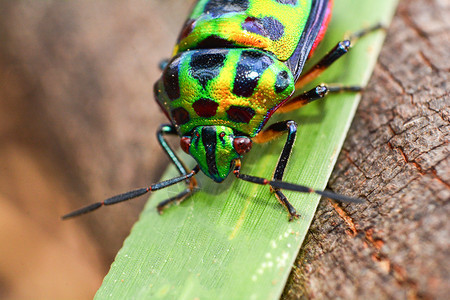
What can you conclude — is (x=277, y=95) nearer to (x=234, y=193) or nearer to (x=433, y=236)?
(x=234, y=193)

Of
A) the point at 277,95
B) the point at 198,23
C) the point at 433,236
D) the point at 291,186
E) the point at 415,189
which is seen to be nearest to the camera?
the point at 433,236

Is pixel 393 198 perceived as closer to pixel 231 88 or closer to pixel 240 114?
pixel 240 114

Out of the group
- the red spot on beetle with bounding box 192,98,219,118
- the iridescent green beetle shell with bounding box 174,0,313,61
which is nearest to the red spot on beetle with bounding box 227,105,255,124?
the red spot on beetle with bounding box 192,98,219,118

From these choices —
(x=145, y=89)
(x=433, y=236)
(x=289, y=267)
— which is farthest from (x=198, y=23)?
(x=433, y=236)

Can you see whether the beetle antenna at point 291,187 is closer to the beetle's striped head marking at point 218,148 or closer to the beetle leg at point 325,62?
the beetle's striped head marking at point 218,148

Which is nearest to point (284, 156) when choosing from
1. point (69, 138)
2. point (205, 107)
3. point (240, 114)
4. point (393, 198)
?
point (240, 114)

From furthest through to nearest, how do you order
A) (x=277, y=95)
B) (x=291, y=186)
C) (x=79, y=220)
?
(x=79, y=220)
(x=277, y=95)
(x=291, y=186)
